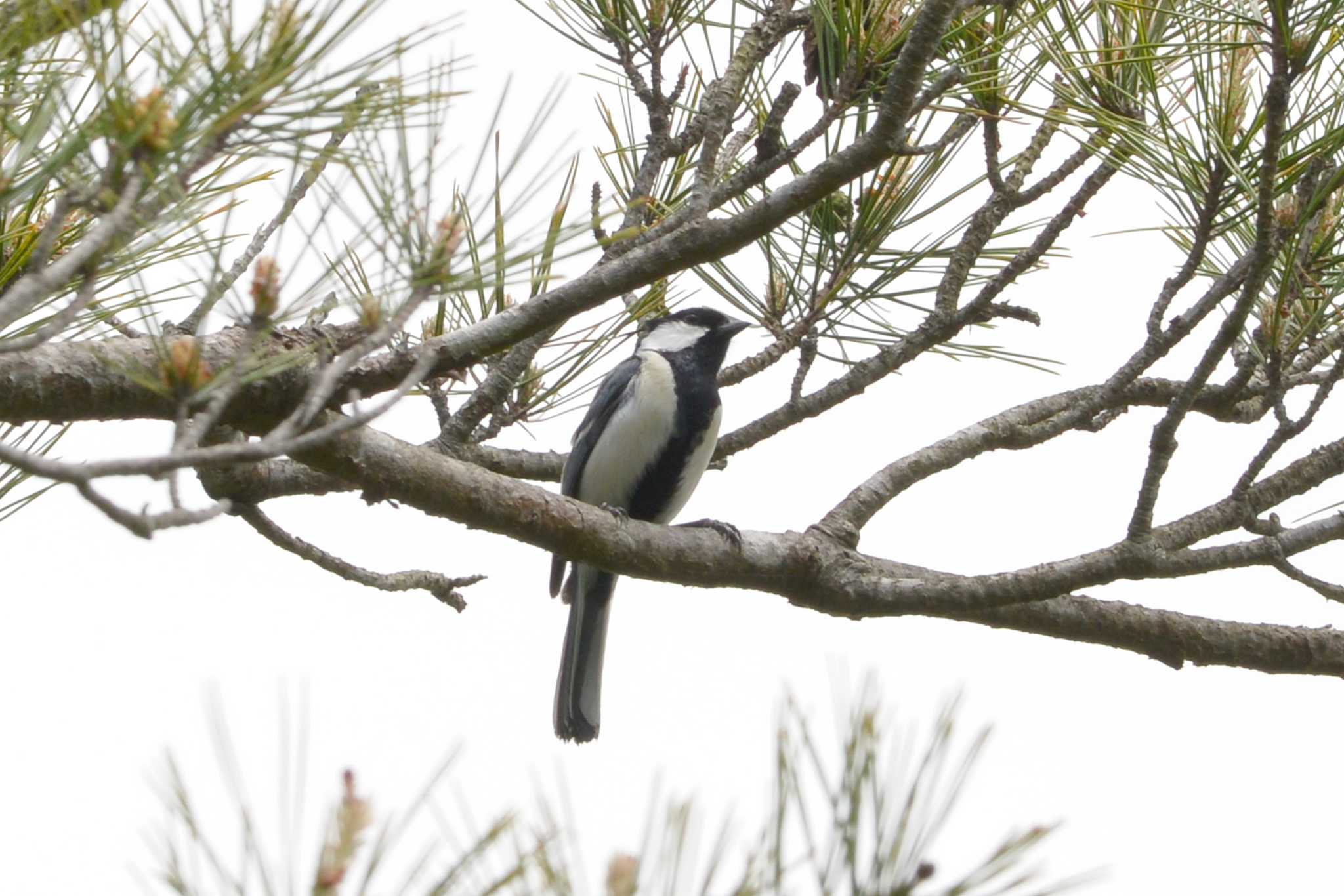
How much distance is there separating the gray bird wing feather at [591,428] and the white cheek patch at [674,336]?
0.38ft

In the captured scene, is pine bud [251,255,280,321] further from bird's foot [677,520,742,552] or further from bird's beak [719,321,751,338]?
bird's beak [719,321,751,338]

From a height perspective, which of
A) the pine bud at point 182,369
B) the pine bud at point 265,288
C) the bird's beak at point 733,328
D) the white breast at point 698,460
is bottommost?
the pine bud at point 182,369

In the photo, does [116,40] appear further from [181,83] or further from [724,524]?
[724,524]

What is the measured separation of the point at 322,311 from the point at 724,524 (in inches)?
46.2

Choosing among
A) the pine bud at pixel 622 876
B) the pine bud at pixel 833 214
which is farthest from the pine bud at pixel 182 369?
the pine bud at pixel 833 214

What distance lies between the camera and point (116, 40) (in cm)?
130

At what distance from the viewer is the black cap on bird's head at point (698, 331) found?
4.12m

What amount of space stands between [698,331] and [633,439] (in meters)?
0.47

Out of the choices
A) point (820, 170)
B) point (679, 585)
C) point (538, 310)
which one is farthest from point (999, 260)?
point (538, 310)

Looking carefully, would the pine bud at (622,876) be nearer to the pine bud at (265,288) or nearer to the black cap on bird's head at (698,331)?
the pine bud at (265,288)

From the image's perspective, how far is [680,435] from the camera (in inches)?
151

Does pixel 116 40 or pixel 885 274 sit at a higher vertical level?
pixel 885 274

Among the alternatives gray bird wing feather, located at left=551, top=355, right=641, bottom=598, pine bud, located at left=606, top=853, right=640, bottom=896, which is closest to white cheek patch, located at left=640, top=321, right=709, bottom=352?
gray bird wing feather, located at left=551, top=355, right=641, bottom=598

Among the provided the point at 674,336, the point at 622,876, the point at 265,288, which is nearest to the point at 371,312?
the point at 265,288
